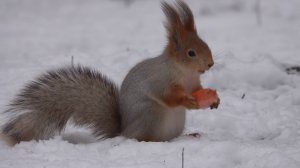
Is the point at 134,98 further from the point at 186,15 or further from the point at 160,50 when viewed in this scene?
the point at 160,50

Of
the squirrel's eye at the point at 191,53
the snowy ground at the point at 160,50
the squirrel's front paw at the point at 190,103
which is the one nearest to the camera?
the snowy ground at the point at 160,50

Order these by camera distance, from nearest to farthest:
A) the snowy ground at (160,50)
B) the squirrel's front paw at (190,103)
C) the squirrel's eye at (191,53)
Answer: the snowy ground at (160,50) → the squirrel's front paw at (190,103) → the squirrel's eye at (191,53)

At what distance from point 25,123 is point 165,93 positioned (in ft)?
2.41

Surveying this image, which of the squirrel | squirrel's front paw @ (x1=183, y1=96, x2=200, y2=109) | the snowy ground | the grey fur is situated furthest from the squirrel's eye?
the snowy ground

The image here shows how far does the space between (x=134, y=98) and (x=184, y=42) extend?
408 millimetres

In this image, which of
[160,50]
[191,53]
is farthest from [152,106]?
[160,50]

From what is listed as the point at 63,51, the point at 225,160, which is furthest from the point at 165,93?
the point at 63,51

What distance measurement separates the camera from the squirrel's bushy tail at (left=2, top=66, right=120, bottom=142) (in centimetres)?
277

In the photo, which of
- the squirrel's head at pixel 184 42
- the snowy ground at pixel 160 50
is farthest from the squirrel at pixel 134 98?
the snowy ground at pixel 160 50

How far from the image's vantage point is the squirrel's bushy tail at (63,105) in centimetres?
277

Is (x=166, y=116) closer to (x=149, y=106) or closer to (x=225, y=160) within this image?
(x=149, y=106)

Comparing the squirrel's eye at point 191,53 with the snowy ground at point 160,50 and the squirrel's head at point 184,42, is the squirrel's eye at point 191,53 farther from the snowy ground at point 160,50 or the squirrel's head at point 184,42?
the snowy ground at point 160,50

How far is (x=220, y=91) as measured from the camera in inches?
154

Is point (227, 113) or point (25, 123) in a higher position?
point (25, 123)
